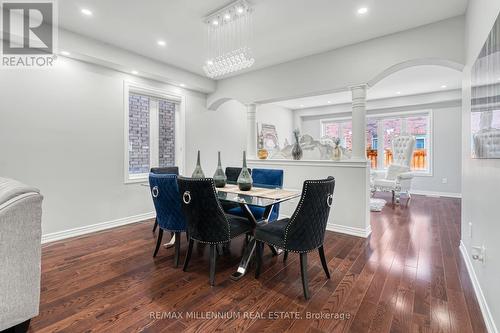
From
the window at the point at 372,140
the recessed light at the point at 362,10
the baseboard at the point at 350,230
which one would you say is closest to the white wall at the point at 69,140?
the baseboard at the point at 350,230

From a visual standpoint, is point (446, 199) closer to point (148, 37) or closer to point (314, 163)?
point (314, 163)

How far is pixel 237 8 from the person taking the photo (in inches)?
103

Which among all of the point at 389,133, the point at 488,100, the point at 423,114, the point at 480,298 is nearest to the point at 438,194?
the point at 389,133

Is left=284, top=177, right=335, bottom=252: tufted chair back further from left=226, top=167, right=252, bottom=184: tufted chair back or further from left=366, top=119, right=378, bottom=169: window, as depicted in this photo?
left=366, top=119, right=378, bottom=169: window

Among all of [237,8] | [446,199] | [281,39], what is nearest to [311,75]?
[281,39]

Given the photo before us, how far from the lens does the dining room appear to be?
1.68 metres

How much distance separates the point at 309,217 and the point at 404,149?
5.20 meters

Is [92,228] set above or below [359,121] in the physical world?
below

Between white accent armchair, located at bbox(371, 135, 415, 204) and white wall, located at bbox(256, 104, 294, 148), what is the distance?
11.0 feet

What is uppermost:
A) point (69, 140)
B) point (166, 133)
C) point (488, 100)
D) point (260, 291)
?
point (166, 133)

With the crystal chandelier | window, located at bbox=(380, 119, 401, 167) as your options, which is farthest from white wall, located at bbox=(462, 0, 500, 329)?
window, located at bbox=(380, 119, 401, 167)

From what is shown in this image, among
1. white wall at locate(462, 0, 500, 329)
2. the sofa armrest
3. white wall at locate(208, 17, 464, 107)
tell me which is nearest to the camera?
white wall at locate(462, 0, 500, 329)

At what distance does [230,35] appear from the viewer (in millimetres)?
3244

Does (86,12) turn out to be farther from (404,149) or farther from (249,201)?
(404,149)
